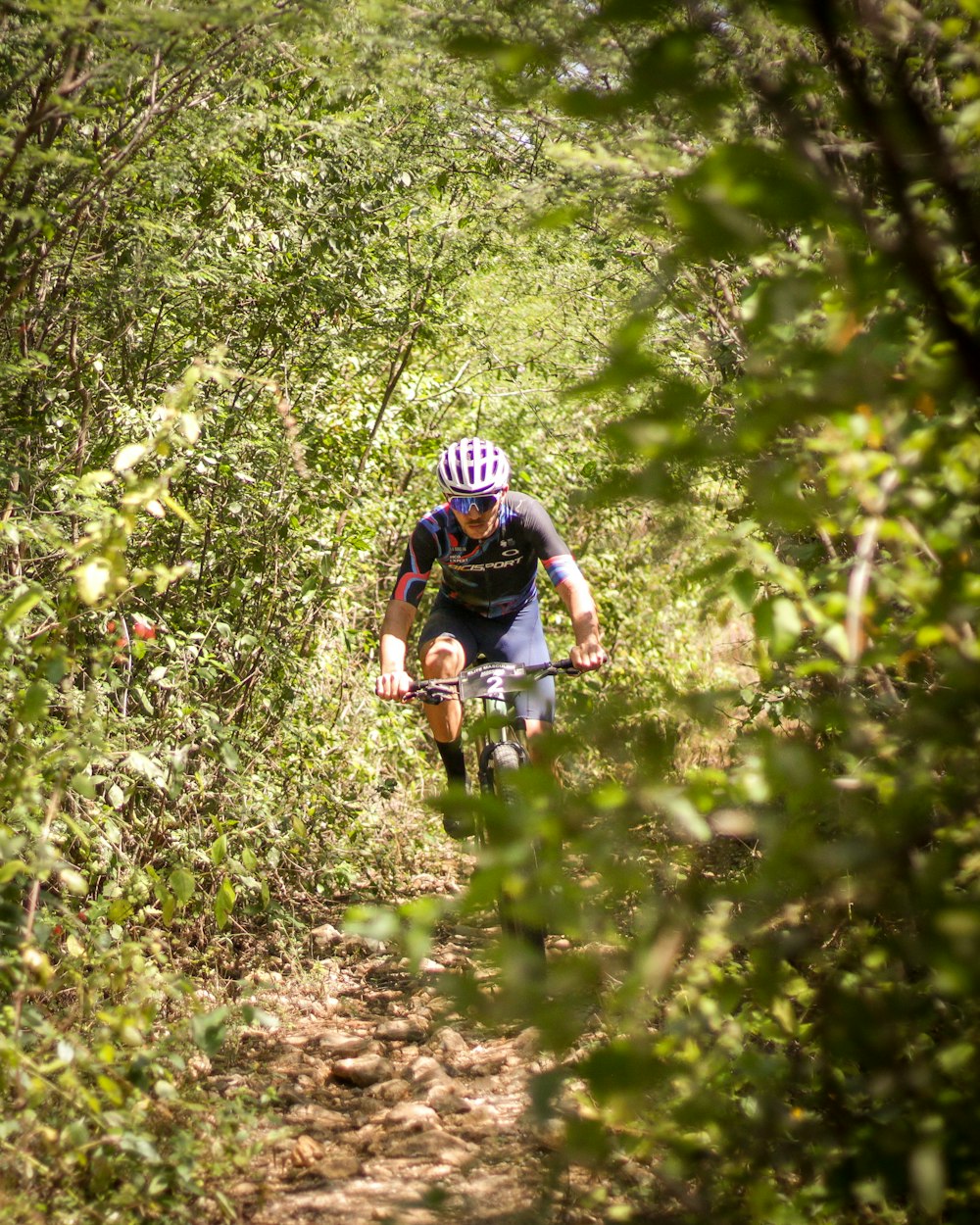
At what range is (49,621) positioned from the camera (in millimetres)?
3854

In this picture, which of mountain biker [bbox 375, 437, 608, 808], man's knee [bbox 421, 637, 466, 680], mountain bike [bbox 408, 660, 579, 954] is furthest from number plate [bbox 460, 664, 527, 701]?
man's knee [bbox 421, 637, 466, 680]

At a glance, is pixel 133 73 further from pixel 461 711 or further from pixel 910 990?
pixel 910 990

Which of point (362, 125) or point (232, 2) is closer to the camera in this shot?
point (232, 2)

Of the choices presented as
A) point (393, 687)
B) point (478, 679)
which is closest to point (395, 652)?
point (393, 687)

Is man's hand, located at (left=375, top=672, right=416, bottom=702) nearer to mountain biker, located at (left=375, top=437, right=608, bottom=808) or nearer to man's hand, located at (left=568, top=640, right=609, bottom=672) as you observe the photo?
mountain biker, located at (left=375, top=437, right=608, bottom=808)

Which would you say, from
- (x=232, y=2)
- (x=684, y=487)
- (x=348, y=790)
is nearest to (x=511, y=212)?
(x=232, y=2)

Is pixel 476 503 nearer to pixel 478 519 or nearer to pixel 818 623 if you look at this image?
pixel 478 519

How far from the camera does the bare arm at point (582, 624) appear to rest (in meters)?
4.86

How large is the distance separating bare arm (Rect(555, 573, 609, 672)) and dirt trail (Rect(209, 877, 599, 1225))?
156 cm

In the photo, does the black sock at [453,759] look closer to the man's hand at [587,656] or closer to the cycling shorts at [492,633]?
the cycling shorts at [492,633]

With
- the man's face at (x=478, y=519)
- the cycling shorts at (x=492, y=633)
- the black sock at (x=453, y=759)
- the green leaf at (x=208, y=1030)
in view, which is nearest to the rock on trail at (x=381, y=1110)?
the green leaf at (x=208, y=1030)

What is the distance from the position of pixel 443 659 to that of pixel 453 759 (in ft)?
1.89

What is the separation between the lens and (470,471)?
5.14 meters

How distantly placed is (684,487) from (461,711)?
385 cm
